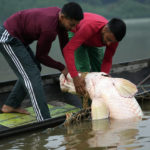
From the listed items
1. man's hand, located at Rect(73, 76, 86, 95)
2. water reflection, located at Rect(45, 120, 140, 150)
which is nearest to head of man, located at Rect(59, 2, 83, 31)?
man's hand, located at Rect(73, 76, 86, 95)

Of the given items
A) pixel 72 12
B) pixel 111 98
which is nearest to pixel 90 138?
pixel 111 98

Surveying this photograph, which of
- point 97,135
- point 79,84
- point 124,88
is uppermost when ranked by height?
point 79,84

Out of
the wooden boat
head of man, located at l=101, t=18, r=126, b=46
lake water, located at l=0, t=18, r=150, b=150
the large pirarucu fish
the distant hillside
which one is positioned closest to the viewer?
lake water, located at l=0, t=18, r=150, b=150

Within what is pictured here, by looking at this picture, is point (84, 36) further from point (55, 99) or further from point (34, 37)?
point (55, 99)

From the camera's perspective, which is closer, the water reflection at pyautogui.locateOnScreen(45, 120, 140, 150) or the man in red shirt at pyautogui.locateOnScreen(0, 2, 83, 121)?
the water reflection at pyautogui.locateOnScreen(45, 120, 140, 150)

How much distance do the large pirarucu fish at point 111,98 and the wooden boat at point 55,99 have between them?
20.3 inches

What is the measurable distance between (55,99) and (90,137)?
5.61 feet

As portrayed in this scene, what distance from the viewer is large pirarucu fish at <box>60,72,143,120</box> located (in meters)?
5.09

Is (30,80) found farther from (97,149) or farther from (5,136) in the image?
(97,149)

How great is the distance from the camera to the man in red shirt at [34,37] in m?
4.66

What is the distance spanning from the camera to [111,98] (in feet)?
16.7

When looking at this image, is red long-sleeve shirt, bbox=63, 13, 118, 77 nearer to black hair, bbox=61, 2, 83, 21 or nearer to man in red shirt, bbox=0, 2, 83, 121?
man in red shirt, bbox=0, 2, 83, 121

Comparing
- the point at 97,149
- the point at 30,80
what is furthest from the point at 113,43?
the point at 97,149

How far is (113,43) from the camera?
5.37m
